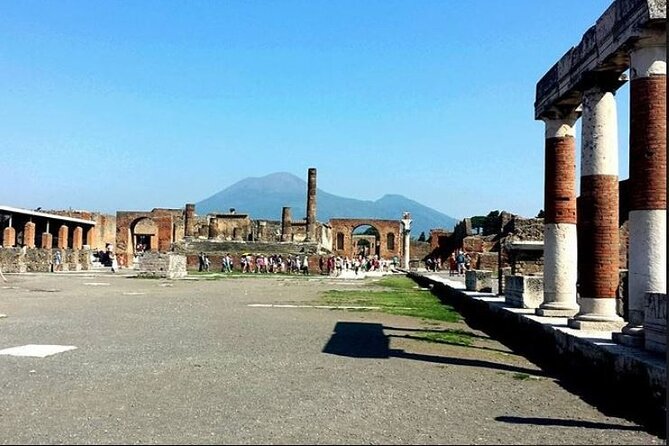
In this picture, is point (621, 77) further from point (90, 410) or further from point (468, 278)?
point (468, 278)

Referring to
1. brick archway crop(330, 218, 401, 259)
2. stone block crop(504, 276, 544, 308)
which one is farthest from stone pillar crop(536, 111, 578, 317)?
brick archway crop(330, 218, 401, 259)

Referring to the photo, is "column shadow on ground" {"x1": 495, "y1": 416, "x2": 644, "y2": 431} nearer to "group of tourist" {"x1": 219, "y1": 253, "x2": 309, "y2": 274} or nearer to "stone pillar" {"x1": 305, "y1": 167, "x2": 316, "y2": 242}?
"group of tourist" {"x1": 219, "y1": 253, "x2": 309, "y2": 274}

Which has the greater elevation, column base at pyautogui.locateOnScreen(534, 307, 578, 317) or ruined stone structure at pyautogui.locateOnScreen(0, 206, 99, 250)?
ruined stone structure at pyautogui.locateOnScreen(0, 206, 99, 250)

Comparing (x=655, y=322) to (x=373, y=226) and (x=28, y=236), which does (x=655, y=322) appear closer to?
(x=28, y=236)

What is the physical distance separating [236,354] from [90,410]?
3.23 m

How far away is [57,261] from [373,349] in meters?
32.4

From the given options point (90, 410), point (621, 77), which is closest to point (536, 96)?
Result: point (621, 77)

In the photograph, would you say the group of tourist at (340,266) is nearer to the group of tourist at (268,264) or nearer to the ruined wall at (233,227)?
the group of tourist at (268,264)

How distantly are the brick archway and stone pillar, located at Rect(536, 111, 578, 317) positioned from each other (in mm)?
58035

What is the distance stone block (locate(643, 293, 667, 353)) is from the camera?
6430 mm

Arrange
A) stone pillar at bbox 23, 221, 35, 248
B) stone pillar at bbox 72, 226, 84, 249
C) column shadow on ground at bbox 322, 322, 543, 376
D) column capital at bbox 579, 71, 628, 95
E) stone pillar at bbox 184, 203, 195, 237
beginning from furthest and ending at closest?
stone pillar at bbox 184, 203, 195, 237
stone pillar at bbox 72, 226, 84, 249
stone pillar at bbox 23, 221, 35, 248
column capital at bbox 579, 71, 628, 95
column shadow on ground at bbox 322, 322, 543, 376

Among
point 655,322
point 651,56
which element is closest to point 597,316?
point 655,322

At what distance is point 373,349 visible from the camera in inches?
366

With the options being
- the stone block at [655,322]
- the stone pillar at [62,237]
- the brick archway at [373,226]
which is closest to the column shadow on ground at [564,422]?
the stone block at [655,322]
